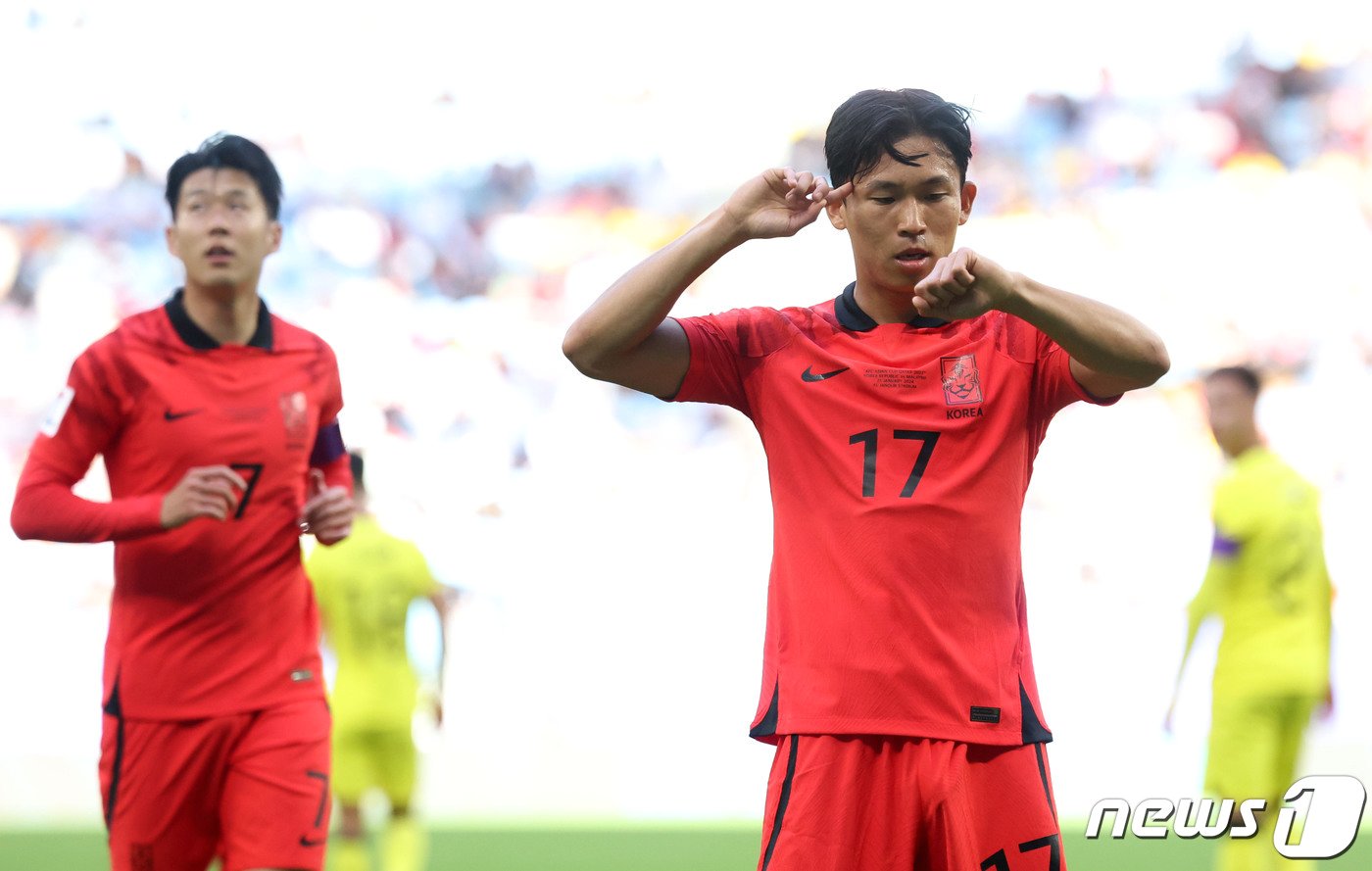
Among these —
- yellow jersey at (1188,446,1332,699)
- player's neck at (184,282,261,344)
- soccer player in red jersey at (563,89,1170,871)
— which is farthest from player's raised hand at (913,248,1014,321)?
yellow jersey at (1188,446,1332,699)

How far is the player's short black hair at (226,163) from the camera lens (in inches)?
150

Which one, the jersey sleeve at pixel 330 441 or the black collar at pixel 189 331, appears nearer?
the black collar at pixel 189 331

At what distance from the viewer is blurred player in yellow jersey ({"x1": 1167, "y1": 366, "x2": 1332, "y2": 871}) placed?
226 inches

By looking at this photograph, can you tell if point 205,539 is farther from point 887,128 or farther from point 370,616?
point 370,616

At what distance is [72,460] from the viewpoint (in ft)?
11.9

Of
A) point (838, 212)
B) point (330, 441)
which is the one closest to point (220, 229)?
point (330, 441)

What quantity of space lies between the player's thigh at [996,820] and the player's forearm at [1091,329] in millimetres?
613

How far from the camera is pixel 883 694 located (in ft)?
8.21

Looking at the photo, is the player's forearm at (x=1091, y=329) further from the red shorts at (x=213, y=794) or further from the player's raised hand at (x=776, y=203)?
the red shorts at (x=213, y=794)

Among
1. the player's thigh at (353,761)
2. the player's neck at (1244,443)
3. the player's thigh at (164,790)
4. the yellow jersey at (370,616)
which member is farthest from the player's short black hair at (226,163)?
the player's neck at (1244,443)

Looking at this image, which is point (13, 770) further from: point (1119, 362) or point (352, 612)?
point (1119, 362)

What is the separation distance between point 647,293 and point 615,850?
5.96 m

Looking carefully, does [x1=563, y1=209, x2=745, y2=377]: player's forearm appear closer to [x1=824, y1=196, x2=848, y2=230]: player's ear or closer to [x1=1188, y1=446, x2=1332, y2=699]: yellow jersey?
[x1=824, y1=196, x2=848, y2=230]: player's ear

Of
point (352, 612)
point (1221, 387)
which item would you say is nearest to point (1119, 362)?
point (1221, 387)
